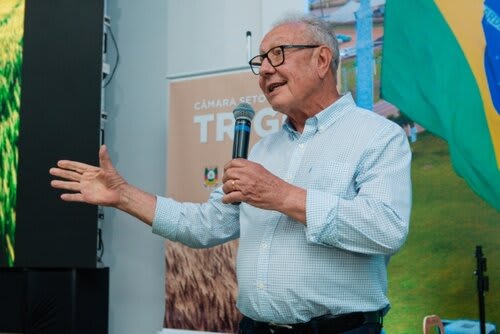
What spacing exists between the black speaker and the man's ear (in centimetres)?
197

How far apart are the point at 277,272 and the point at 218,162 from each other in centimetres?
157

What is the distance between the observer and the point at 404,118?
109 inches

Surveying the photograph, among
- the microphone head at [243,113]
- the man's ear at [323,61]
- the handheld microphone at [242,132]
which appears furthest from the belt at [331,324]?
the man's ear at [323,61]

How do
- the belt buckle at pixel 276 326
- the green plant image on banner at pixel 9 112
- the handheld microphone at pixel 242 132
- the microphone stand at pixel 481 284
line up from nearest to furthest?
1. the belt buckle at pixel 276 326
2. the handheld microphone at pixel 242 132
3. the microphone stand at pixel 481 284
4. the green plant image on banner at pixel 9 112

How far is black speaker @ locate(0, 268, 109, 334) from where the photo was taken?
10.2 ft

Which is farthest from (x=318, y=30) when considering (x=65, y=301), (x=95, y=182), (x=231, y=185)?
(x=65, y=301)

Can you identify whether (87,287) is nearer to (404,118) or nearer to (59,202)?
(59,202)

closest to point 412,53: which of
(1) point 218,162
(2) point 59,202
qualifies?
(1) point 218,162

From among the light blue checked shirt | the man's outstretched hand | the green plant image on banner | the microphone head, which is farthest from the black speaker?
the microphone head

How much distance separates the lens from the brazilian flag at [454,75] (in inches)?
101

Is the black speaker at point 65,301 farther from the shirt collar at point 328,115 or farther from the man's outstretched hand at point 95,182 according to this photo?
the shirt collar at point 328,115

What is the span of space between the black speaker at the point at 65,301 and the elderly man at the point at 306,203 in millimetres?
1493

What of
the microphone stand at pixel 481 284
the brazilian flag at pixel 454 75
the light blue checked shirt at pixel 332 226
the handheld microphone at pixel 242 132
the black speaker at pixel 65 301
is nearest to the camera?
the light blue checked shirt at pixel 332 226

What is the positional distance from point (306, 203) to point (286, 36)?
2.07ft
